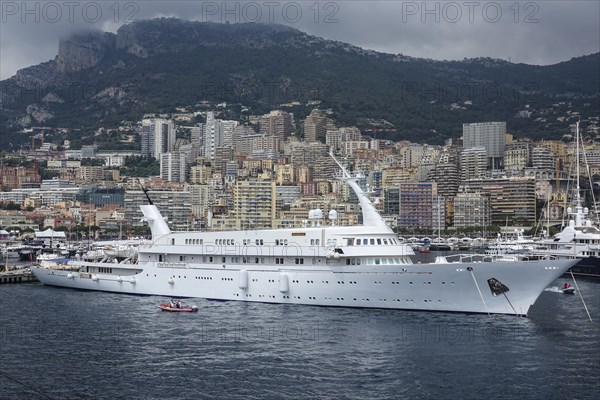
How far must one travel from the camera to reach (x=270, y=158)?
18350 cm

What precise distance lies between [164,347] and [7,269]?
118 ft

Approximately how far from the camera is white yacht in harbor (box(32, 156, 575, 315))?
34.8 meters

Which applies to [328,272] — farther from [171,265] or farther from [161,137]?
[161,137]

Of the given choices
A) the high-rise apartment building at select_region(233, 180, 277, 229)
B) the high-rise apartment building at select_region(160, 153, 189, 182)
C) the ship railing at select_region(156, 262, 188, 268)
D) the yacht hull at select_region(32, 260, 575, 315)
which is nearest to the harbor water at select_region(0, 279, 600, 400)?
the yacht hull at select_region(32, 260, 575, 315)

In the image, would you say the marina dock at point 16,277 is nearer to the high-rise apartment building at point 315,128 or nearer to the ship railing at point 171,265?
Answer: the ship railing at point 171,265

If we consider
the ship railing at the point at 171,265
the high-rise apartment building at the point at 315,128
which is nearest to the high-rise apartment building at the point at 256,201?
the high-rise apartment building at the point at 315,128

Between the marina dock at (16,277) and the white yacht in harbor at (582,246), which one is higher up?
the white yacht in harbor at (582,246)

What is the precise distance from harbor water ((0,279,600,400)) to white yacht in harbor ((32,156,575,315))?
770 mm

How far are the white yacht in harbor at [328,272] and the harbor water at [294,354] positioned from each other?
770 millimetres

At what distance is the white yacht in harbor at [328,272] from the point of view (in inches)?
1368

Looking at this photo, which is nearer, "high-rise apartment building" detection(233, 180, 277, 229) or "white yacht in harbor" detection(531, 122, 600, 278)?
"white yacht in harbor" detection(531, 122, 600, 278)

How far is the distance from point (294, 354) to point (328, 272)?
9083mm

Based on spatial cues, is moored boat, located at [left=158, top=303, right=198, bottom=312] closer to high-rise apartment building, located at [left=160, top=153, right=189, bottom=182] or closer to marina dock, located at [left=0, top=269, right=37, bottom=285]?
marina dock, located at [left=0, top=269, right=37, bottom=285]

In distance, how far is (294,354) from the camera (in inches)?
1133
